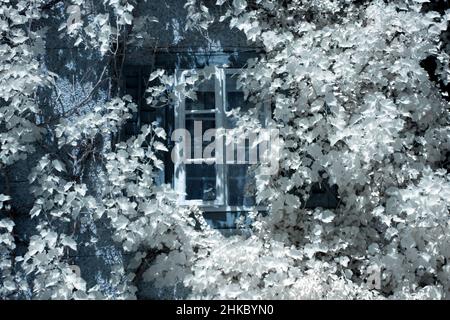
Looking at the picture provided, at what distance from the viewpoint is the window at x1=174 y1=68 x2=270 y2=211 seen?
535cm

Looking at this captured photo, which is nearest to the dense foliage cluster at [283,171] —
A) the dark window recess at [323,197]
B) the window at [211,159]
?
the dark window recess at [323,197]

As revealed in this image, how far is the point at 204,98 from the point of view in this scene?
18.3 feet

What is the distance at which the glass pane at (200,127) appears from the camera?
545 centimetres

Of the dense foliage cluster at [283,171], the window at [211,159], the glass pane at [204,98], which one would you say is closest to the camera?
the dense foliage cluster at [283,171]

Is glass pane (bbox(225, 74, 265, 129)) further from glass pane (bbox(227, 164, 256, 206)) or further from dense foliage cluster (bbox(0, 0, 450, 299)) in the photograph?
glass pane (bbox(227, 164, 256, 206))

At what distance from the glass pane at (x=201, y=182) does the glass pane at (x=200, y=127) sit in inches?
4.5

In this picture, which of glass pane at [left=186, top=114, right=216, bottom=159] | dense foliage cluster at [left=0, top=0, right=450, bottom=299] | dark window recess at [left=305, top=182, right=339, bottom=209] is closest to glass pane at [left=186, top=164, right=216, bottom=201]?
glass pane at [left=186, top=114, right=216, bottom=159]

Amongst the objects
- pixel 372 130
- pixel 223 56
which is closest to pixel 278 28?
pixel 223 56

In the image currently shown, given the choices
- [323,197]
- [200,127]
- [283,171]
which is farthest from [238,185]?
[323,197]

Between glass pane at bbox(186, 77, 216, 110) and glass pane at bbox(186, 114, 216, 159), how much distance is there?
0.08 meters

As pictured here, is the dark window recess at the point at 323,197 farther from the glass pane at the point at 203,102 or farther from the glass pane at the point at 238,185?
the glass pane at the point at 203,102

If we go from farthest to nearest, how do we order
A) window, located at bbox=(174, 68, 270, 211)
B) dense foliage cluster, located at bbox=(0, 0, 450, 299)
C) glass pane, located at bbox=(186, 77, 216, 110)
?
1. glass pane, located at bbox=(186, 77, 216, 110)
2. window, located at bbox=(174, 68, 270, 211)
3. dense foliage cluster, located at bbox=(0, 0, 450, 299)

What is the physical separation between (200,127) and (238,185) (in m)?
0.62
